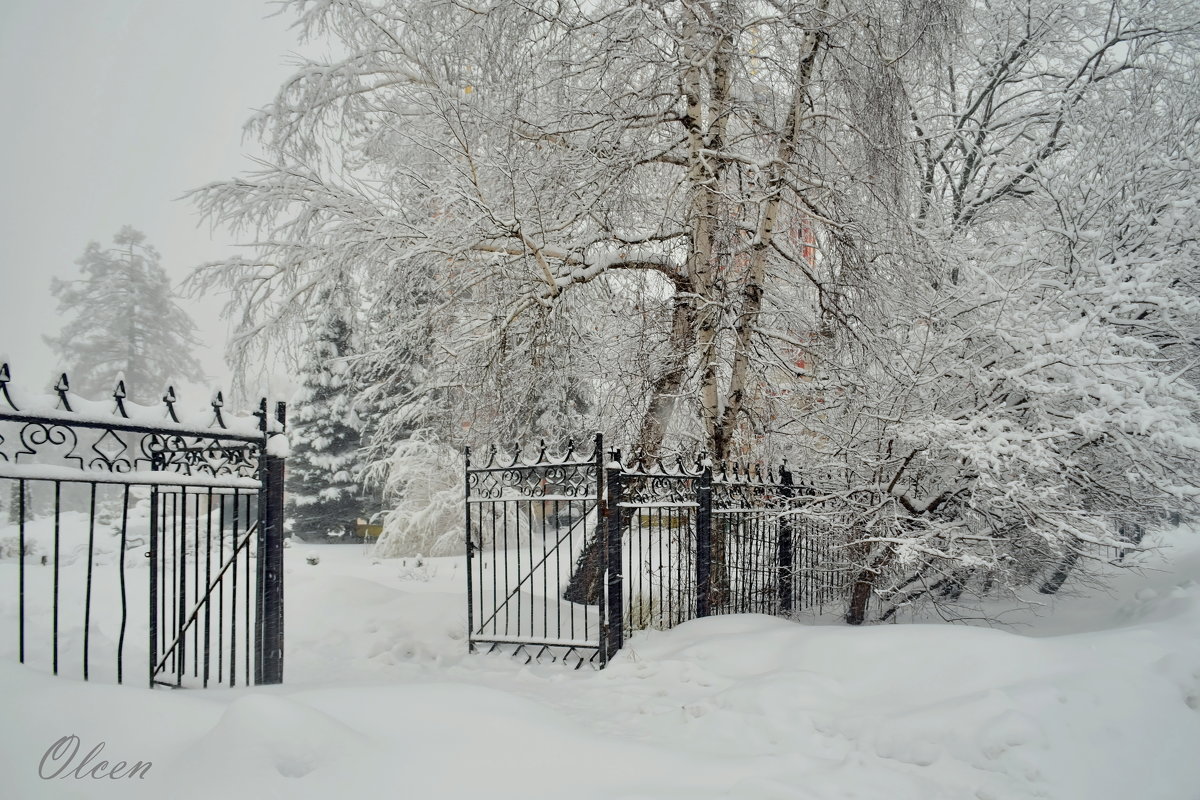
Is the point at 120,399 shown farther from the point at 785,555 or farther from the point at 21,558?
the point at 785,555

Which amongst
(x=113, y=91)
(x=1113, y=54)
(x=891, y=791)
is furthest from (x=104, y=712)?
(x=113, y=91)

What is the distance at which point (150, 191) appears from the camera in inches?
1240

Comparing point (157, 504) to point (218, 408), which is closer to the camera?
point (157, 504)

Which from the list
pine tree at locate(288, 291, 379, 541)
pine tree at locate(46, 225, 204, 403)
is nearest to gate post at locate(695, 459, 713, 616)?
pine tree at locate(288, 291, 379, 541)

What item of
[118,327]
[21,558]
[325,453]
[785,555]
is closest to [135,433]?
[21,558]

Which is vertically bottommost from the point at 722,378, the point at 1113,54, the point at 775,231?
the point at 722,378

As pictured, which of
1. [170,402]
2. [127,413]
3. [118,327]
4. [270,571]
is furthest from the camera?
[118,327]

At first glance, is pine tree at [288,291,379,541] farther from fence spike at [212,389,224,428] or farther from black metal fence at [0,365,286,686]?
fence spike at [212,389,224,428]

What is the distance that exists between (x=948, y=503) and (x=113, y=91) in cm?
2618

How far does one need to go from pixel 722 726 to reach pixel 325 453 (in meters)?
20.4

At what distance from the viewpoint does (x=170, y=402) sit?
3.84 metres

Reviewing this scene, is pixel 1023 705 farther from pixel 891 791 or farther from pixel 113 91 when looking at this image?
pixel 113 91

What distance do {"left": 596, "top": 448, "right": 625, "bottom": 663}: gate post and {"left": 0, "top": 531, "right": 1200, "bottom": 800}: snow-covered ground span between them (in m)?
0.47

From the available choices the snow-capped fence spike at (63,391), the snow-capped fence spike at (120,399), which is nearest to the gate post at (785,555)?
the snow-capped fence spike at (120,399)
